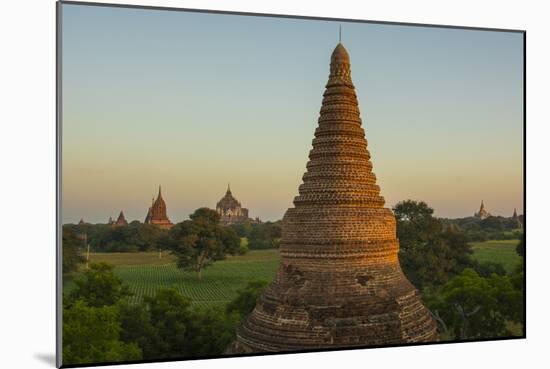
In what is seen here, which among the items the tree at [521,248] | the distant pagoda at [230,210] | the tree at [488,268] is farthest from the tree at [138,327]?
the tree at [521,248]

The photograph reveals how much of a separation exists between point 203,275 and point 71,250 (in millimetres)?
3179

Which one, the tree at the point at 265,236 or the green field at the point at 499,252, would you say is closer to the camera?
the tree at the point at 265,236

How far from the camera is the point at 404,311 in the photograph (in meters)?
9.34

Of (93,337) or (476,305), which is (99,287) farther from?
(476,305)

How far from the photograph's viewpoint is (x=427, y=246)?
37.9 ft

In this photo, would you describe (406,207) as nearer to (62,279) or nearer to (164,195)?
(164,195)

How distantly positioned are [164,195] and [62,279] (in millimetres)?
2096

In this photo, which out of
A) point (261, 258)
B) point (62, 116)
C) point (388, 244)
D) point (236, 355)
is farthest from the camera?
point (261, 258)

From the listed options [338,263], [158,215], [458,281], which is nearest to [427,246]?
[458,281]

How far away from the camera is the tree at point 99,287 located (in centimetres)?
923

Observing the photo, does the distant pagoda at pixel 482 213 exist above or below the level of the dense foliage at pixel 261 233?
above

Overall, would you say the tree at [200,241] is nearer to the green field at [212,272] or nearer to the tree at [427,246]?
the green field at [212,272]

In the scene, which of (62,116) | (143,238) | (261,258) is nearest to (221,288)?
(261,258)

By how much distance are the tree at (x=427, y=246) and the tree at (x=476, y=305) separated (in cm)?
25
